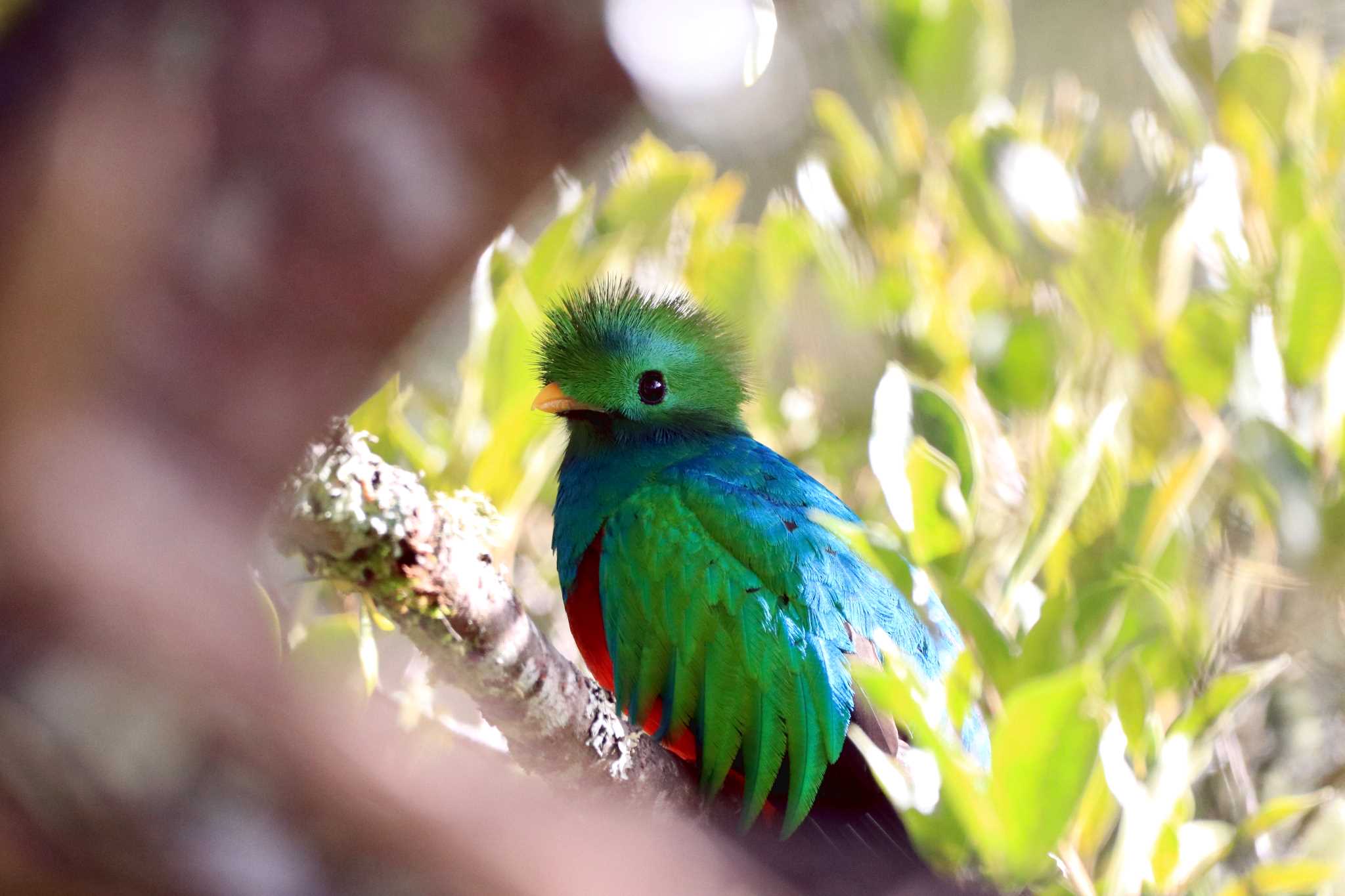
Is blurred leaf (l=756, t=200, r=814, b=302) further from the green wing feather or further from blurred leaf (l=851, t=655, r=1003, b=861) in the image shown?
blurred leaf (l=851, t=655, r=1003, b=861)

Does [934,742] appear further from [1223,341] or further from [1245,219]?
[1245,219]

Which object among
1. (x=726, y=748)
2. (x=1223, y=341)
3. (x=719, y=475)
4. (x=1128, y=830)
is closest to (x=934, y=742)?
(x=726, y=748)

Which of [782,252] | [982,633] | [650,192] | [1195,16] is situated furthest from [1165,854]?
[1195,16]

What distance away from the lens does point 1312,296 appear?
2.47 m

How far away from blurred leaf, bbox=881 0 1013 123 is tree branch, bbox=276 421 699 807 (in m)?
1.80

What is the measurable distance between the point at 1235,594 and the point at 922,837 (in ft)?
4.12

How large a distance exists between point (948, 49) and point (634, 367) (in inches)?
47.2

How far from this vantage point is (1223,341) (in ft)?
8.87

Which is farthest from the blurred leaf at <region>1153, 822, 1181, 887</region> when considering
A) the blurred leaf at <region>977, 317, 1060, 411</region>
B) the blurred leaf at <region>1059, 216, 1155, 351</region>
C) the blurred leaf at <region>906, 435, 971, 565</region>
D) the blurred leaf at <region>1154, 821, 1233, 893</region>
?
the blurred leaf at <region>1059, 216, 1155, 351</region>

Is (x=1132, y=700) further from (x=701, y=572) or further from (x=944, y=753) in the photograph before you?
(x=701, y=572)

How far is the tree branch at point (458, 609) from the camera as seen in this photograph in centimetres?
118

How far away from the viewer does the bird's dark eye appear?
263 centimetres

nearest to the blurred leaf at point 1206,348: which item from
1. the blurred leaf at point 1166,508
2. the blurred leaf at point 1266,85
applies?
the blurred leaf at point 1166,508

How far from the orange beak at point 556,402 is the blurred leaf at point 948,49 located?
4.15 feet
